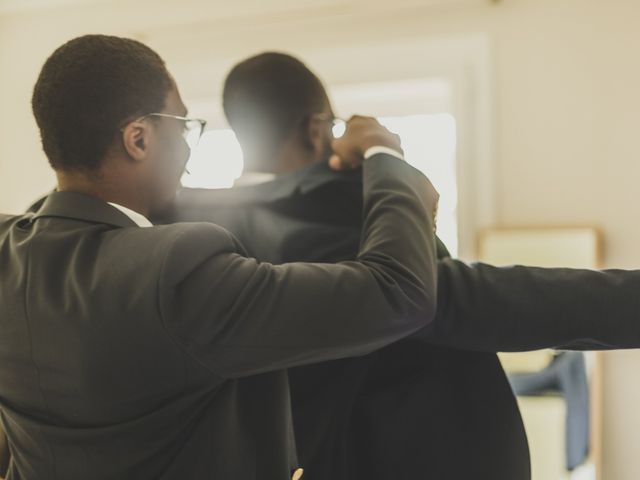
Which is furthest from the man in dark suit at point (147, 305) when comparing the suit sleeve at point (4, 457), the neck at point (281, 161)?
the neck at point (281, 161)

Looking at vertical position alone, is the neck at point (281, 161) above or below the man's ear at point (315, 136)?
below

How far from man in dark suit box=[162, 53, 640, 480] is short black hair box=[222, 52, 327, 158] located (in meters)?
0.19

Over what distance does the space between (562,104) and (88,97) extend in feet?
6.37

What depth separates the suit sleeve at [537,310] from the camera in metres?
0.84

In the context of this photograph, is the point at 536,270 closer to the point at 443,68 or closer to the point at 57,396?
the point at 57,396

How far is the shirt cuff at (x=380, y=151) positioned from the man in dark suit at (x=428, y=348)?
5 cm

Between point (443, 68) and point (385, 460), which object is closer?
point (385, 460)

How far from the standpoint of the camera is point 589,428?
2.31 m

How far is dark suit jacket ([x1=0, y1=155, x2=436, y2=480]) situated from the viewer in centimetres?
72

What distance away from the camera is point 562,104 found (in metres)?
2.43

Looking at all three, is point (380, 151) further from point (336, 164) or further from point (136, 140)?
point (136, 140)

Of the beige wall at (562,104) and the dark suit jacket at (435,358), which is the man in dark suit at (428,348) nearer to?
the dark suit jacket at (435,358)

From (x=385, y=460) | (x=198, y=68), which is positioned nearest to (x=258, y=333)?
(x=385, y=460)

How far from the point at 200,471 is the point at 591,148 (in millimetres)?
1978
